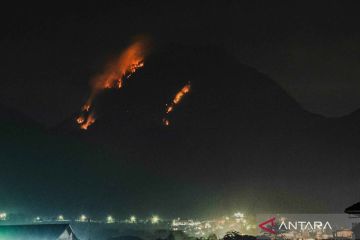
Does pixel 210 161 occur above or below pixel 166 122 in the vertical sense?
below

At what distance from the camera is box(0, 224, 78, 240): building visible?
113 feet

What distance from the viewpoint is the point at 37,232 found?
35281 millimetres

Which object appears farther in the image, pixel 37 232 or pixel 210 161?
pixel 210 161

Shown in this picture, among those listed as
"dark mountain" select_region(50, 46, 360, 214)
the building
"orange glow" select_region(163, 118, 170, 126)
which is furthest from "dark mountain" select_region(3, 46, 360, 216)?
the building

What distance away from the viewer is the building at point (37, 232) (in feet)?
113

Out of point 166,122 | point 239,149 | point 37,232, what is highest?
point 166,122

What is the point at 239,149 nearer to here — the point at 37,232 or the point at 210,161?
the point at 210,161

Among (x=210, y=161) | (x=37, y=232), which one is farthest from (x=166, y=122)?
(x=37, y=232)

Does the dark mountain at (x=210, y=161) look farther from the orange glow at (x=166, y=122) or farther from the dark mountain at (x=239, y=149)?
the orange glow at (x=166, y=122)

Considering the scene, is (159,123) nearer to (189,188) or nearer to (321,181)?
(189,188)

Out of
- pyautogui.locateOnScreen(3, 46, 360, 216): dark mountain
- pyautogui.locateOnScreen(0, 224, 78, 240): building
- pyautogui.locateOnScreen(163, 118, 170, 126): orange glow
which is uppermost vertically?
pyautogui.locateOnScreen(163, 118, 170, 126): orange glow

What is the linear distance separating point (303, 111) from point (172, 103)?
48.2m

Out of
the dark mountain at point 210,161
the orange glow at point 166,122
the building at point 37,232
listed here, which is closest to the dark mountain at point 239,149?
the dark mountain at point 210,161

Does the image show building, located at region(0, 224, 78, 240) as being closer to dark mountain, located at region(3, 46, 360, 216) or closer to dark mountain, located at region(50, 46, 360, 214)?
dark mountain, located at region(3, 46, 360, 216)
